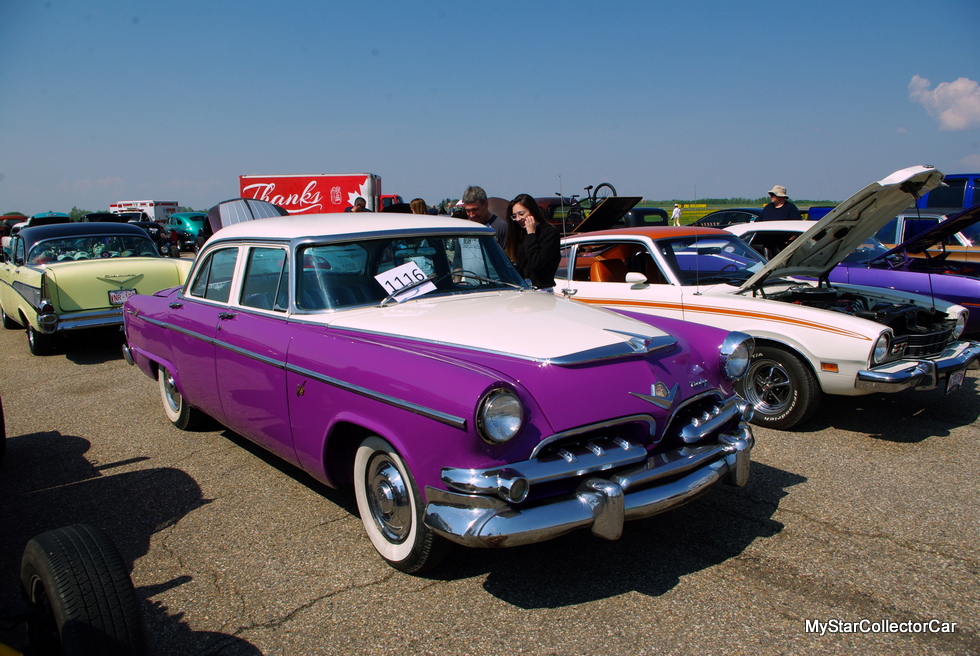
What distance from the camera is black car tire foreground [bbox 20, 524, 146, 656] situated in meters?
1.95

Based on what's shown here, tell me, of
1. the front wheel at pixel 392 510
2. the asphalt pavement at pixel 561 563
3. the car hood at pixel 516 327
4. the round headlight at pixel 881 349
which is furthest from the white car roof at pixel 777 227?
the front wheel at pixel 392 510

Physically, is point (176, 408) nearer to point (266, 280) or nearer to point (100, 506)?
point (100, 506)

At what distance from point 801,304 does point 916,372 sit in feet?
3.40

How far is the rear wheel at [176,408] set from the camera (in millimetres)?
4941

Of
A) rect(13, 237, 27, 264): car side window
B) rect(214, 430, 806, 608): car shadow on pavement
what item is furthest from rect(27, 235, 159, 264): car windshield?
rect(214, 430, 806, 608): car shadow on pavement

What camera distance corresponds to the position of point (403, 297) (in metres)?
3.71

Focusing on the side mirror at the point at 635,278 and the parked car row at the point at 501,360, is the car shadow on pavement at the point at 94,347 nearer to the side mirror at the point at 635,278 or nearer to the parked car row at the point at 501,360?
the parked car row at the point at 501,360

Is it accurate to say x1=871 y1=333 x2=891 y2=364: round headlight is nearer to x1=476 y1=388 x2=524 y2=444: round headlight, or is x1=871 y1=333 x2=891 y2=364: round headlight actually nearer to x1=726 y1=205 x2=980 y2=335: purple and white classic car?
x1=726 y1=205 x2=980 y2=335: purple and white classic car

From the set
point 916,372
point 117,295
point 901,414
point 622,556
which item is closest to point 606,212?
point 901,414

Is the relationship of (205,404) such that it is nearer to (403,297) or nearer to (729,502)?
(403,297)

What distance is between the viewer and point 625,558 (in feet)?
10.2

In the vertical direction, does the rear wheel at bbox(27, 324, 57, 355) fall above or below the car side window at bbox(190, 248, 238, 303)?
below

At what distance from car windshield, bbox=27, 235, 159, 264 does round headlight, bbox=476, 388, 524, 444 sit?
7.85 m

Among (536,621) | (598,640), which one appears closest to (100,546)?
(536,621)
